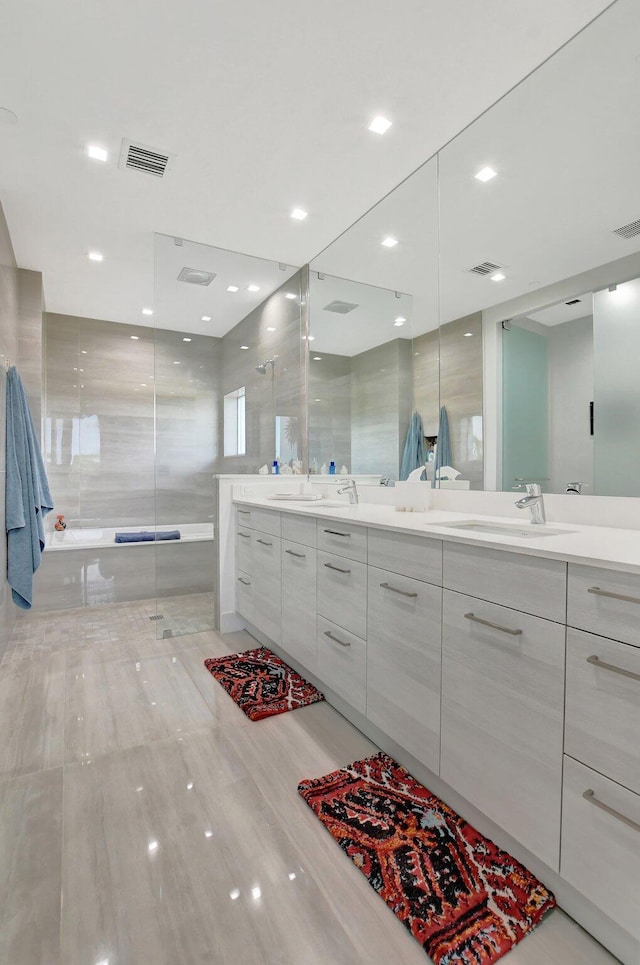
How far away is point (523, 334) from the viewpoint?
1.92 m

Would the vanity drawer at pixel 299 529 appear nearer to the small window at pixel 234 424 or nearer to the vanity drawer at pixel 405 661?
the vanity drawer at pixel 405 661

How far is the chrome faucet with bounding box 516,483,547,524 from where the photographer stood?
5.65ft

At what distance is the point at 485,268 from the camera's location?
209 centimetres

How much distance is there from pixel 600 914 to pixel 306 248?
350 cm

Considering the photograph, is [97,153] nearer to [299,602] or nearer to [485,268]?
[485,268]

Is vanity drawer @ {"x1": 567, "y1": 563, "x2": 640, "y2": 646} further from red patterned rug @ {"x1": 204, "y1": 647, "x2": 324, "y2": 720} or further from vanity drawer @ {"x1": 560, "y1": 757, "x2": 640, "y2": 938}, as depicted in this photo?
red patterned rug @ {"x1": 204, "y1": 647, "x2": 324, "y2": 720}

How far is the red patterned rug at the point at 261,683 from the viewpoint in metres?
2.14

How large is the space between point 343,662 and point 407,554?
646 mm

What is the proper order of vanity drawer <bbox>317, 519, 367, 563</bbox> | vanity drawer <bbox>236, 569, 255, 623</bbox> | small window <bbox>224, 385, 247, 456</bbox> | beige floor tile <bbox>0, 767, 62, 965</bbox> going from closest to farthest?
beige floor tile <bbox>0, 767, 62, 965</bbox> → vanity drawer <bbox>317, 519, 367, 563</bbox> → vanity drawer <bbox>236, 569, 255, 623</bbox> → small window <bbox>224, 385, 247, 456</bbox>

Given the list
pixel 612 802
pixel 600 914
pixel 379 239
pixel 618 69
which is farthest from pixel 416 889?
pixel 379 239

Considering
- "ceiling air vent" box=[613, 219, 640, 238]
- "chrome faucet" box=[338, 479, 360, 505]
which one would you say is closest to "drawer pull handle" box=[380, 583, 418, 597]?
"chrome faucet" box=[338, 479, 360, 505]

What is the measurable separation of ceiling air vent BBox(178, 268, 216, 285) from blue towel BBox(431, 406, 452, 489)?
2.16 m

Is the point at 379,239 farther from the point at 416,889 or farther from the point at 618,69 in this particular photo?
the point at 416,889

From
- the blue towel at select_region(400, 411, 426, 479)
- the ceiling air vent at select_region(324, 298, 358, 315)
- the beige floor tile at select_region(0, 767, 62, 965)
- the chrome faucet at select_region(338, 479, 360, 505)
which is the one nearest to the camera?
the beige floor tile at select_region(0, 767, 62, 965)
